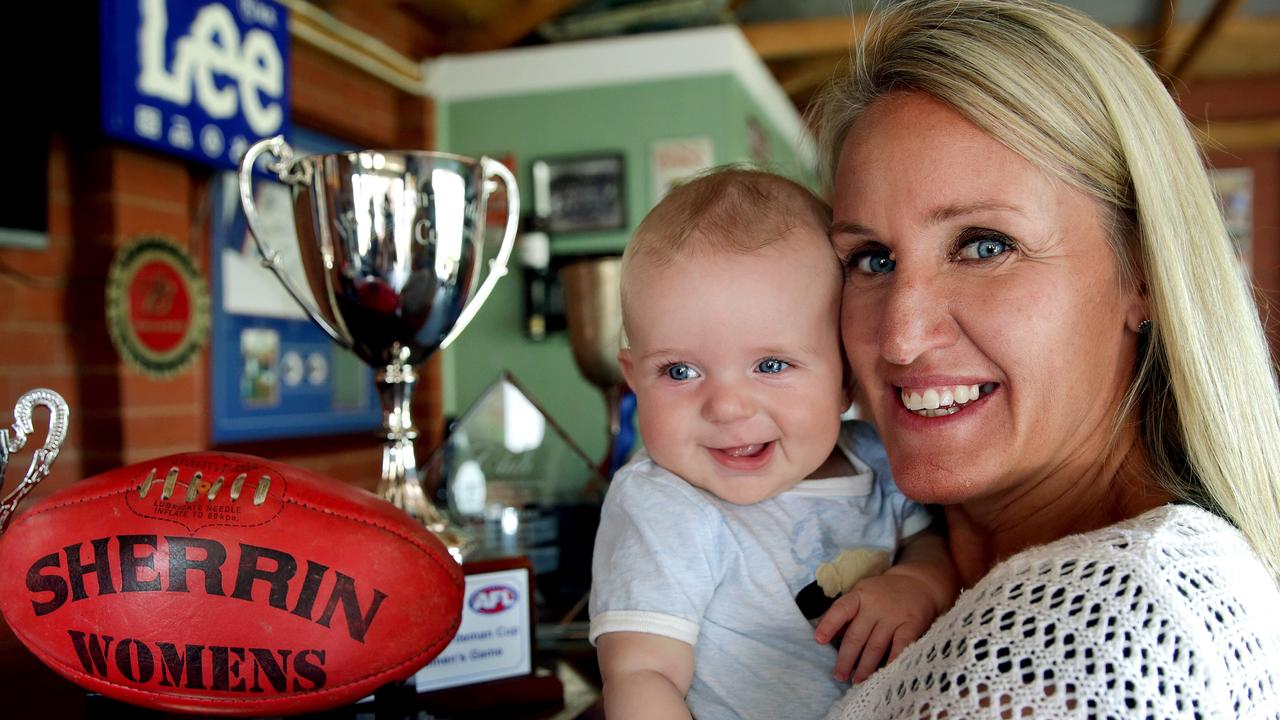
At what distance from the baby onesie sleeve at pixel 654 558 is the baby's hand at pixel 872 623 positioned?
4.7 inches

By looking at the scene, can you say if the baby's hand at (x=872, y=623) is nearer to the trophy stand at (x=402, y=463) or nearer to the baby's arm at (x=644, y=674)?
the baby's arm at (x=644, y=674)

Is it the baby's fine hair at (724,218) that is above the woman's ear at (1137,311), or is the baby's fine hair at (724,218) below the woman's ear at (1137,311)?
above

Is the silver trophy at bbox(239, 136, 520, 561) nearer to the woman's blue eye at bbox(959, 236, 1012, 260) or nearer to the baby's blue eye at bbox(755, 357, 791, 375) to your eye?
the baby's blue eye at bbox(755, 357, 791, 375)

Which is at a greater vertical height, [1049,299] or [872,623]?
[1049,299]

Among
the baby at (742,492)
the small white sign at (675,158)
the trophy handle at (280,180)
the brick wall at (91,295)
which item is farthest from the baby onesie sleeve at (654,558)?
the small white sign at (675,158)

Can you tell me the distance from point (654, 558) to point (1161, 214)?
538mm

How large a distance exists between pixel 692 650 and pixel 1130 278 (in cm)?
53

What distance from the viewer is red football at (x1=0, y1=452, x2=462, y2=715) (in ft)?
2.43

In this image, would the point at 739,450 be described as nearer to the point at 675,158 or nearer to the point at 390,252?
the point at 390,252

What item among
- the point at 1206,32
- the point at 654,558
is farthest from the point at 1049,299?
the point at 1206,32

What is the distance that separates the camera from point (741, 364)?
3.12 ft

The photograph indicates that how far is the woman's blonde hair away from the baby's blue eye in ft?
0.95

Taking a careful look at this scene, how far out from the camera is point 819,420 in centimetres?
96

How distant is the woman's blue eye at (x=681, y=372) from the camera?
97cm
